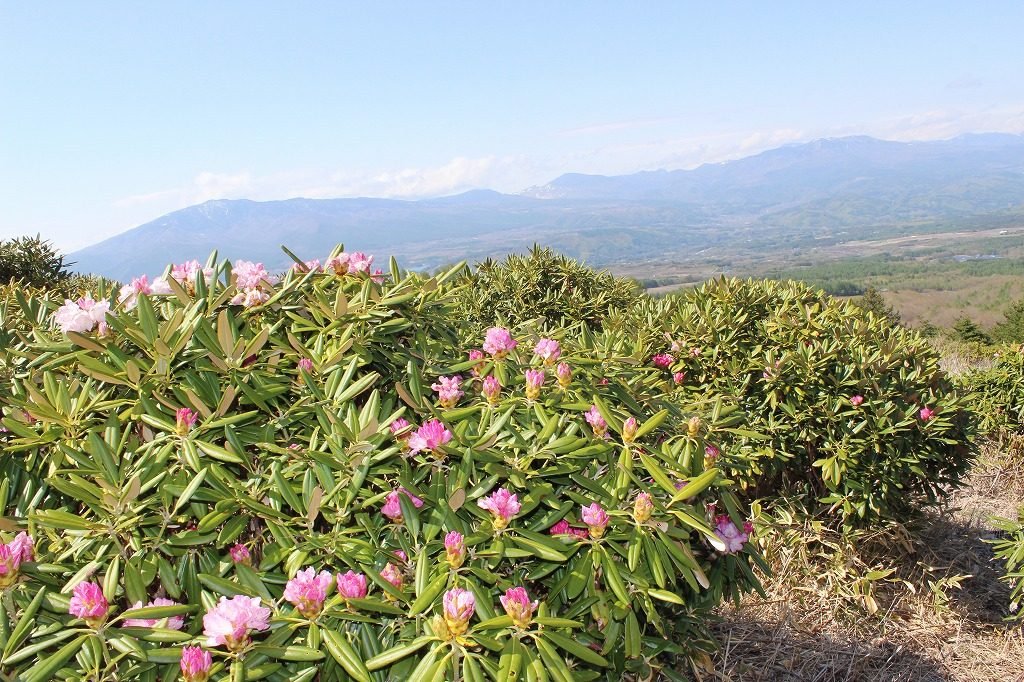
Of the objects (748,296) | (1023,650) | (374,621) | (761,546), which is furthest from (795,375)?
(374,621)

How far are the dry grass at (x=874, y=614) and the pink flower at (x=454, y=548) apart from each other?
85.6 inches

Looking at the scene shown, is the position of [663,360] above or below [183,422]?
below

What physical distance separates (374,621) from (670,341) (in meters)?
3.22

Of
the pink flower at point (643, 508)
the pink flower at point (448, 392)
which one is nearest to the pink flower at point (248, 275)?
the pink flower at point (448, 392)

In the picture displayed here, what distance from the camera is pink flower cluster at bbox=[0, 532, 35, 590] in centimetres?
122

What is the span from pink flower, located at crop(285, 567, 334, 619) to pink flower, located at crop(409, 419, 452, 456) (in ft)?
1.16

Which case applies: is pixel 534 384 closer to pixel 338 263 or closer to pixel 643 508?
pixel 643 508

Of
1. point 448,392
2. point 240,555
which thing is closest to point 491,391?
point 448,392

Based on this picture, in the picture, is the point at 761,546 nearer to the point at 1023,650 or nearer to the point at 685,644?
the point at 1023,650

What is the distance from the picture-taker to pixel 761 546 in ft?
12.5

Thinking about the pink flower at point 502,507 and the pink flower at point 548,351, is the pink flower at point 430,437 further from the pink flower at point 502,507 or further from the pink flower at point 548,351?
the pink flower at point 548,351

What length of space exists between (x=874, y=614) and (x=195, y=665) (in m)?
3.79

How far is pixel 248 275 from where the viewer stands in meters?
1.91

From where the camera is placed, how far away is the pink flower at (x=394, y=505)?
1.38 metres
